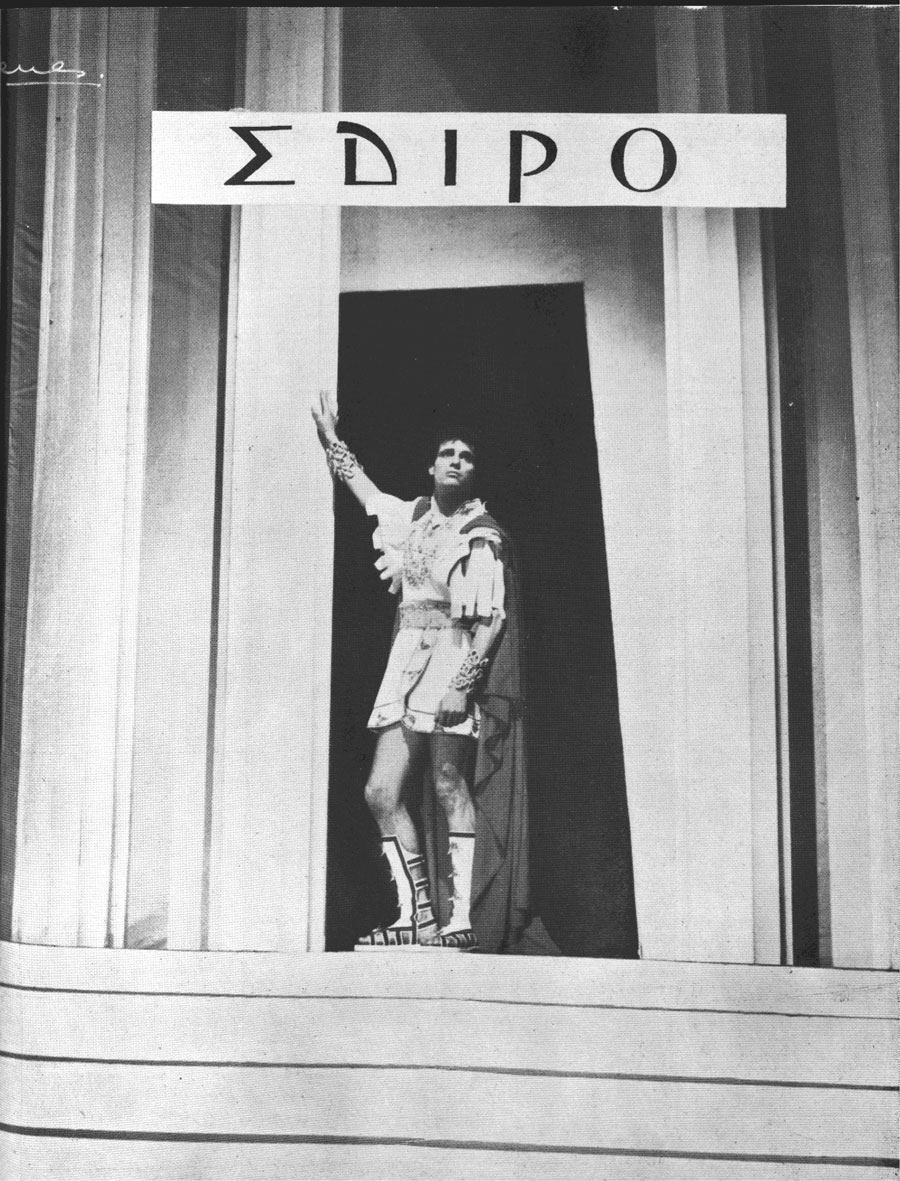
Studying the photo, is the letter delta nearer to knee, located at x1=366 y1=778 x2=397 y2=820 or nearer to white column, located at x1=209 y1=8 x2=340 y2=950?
white column, located at x1=209 y1=8 x2=340 y2=950

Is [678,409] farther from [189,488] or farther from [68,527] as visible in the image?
[68,527]

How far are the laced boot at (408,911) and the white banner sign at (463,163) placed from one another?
133 cm

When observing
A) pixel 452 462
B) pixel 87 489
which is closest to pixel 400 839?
pixel 452 462

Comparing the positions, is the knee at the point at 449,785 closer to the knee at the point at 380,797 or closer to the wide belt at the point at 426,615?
the knee at the point at 380,797

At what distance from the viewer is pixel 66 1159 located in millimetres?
1960

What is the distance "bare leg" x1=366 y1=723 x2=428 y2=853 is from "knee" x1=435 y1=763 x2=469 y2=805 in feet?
0.16

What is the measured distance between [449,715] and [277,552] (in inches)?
18.8

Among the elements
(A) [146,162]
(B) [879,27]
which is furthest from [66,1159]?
(B) [879,27]

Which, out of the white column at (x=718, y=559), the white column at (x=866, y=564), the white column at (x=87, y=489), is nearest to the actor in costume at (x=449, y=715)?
the white column at (x=718, y=559)

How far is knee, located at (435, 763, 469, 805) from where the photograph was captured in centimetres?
203

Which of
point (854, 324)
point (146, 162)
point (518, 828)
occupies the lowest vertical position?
point (518, 828)

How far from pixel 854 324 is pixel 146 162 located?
1.49 meters

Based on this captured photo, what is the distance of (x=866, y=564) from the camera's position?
2.04m
